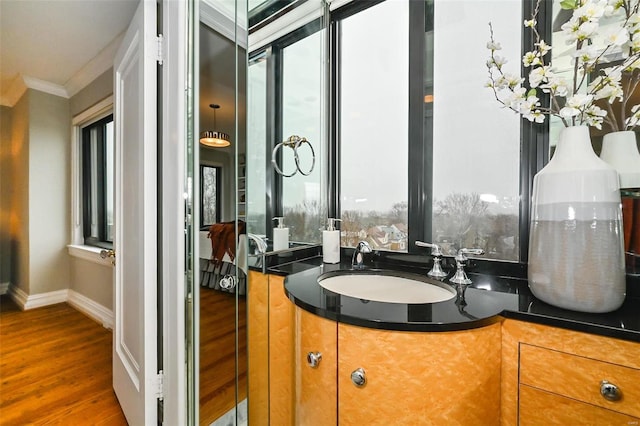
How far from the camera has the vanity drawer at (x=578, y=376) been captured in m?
0.61

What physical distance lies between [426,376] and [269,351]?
2.28 ft

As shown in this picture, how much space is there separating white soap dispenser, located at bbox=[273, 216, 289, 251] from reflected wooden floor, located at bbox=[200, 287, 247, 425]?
1.30ft

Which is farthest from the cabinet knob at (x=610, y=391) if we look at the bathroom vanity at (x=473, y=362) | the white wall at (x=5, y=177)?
the white wall at (x=5, y=177)

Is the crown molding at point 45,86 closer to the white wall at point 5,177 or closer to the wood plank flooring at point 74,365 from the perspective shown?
the white wall at point 5,177

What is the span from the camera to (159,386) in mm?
1240

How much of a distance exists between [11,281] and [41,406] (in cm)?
289

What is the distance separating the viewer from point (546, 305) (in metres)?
0.77

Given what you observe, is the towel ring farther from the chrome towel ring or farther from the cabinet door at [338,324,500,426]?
the cabinet door at [338,324,500,426]

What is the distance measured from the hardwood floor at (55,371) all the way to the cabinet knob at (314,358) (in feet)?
4.36

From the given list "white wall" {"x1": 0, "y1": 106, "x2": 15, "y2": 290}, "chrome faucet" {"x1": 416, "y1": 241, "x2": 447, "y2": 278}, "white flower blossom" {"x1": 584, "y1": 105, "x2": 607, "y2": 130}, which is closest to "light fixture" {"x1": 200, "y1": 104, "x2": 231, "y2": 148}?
"chrome faucet" {"x1": 416, "y1": 241, "x2": 447, "y2": 278}

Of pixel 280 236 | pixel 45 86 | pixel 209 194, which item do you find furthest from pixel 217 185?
pixel 45 86

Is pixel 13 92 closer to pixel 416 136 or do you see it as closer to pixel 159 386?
pixel 159 386

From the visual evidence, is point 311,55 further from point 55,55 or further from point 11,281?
point 11,281

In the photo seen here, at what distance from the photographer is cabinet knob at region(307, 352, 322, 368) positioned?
0.83 meters
